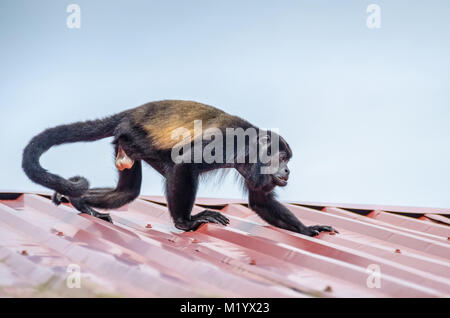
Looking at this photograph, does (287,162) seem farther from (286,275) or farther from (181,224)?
(286,275)

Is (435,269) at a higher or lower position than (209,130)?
lower

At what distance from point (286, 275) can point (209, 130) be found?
156 centimetres

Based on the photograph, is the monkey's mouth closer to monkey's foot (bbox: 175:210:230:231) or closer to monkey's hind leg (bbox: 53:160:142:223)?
monkey's foot (bbox: 175:210:230:231)

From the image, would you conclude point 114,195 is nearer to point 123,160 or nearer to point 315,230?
point 123,160

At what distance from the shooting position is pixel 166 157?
353 cm

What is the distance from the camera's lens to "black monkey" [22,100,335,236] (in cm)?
338

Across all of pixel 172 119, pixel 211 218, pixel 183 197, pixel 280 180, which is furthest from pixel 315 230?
pixel 172 119

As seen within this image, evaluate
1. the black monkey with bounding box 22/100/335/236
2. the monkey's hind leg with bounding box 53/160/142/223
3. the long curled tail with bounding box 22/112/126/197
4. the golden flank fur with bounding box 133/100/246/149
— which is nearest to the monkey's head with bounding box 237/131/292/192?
the black monkey with bounding box 22/100/335/236

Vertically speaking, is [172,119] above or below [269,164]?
above

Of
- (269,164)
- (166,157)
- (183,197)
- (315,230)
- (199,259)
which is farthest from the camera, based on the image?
(269,164)

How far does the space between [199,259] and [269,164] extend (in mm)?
1609

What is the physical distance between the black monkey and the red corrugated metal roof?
0.18 metres
